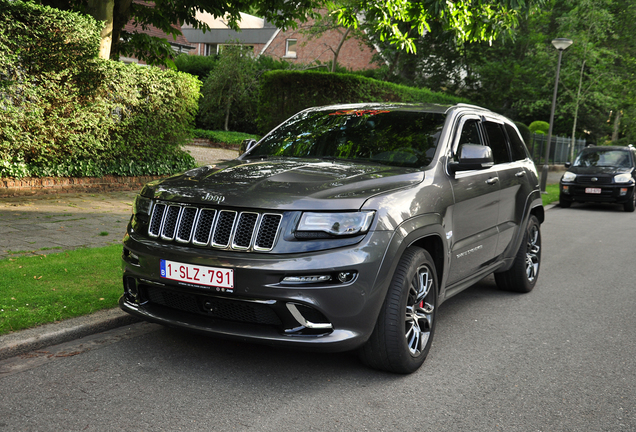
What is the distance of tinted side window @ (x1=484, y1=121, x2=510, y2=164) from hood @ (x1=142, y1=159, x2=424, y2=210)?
5.26 feet

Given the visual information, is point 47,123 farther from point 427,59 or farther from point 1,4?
point 427,59

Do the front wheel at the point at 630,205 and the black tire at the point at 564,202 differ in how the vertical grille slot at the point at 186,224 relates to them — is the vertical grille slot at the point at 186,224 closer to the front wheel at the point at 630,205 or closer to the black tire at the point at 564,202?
the black tire at the point at 564,202

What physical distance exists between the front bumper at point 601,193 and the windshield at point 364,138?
12618 millimetres

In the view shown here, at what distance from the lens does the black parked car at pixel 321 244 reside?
341 centimetres

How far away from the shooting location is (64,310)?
457 cm

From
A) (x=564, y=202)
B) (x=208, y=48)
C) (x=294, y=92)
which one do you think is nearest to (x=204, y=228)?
(x=294, y=92)

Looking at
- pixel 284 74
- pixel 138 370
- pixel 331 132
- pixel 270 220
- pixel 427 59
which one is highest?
pixel 427 59

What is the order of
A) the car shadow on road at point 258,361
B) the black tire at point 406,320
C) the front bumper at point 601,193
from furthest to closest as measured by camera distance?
1. the front bumper at point 601,193
2. the car shadow on road at point 258,361
3. the black tire at point 406,320

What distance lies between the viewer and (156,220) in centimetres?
386

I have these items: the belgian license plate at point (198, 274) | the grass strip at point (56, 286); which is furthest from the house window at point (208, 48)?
the belgian license plate at point (198, 274)

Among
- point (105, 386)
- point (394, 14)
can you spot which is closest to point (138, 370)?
point (105, 386)

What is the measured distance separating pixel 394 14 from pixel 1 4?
672 centimetres

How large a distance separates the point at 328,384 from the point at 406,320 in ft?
2.09

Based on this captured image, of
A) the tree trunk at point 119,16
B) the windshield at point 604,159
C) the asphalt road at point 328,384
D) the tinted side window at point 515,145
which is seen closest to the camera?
the asphalt road at point 328,384
